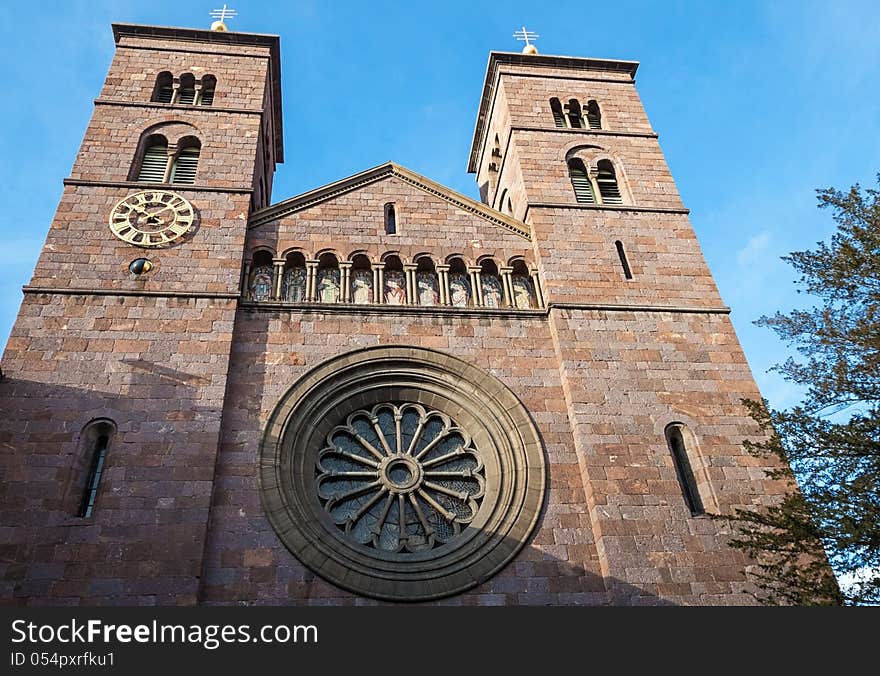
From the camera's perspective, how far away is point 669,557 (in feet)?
37.9

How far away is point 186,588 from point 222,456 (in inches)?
88.8

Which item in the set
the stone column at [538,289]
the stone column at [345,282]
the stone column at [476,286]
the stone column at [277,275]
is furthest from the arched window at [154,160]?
the stone column at [538,289]

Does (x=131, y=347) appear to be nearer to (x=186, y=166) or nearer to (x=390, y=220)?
(x=186, y=166)

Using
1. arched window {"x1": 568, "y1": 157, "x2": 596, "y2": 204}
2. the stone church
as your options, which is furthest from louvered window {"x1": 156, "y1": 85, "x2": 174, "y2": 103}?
arched window {"x1": 568, "y1": 157, "x2": 596, "y2": 204}

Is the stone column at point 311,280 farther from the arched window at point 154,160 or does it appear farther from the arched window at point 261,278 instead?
the arched window at point 154,160

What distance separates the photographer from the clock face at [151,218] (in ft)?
48.6

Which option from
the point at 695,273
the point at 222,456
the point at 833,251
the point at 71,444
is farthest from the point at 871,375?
the point at 71,444

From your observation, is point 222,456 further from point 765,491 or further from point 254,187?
point 765,491

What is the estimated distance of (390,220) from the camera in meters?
16.5

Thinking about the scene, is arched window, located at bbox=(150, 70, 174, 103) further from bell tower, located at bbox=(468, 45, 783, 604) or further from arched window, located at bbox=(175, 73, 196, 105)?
bell tower, located at bbox=(468, 45, 783, 604)

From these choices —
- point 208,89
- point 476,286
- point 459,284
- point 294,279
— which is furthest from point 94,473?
point 208,89

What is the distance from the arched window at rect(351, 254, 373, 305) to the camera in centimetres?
1481

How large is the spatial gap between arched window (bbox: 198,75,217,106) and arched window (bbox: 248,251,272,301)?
5.86 metres

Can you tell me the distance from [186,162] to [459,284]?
7.08 metres
